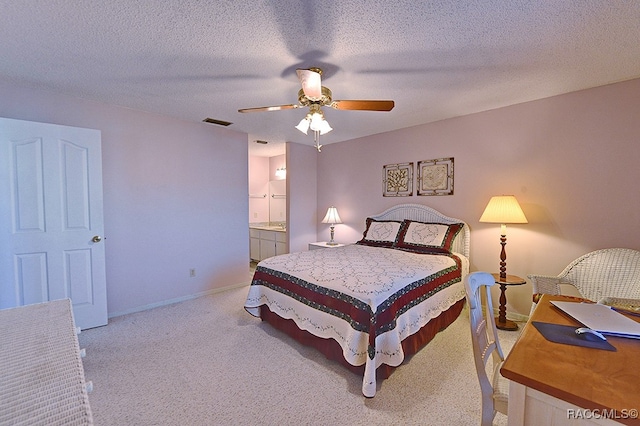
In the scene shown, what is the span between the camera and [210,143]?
387 cm

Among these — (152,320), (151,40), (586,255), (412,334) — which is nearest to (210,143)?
(151,40)

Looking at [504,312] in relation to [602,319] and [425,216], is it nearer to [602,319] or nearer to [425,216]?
[425,216]

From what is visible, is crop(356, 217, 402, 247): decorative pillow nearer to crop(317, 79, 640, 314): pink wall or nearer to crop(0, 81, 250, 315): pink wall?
crop(317, 79, 640, 314): pink wall

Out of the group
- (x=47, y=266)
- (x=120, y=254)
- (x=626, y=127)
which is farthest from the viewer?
(x=120, y=254)

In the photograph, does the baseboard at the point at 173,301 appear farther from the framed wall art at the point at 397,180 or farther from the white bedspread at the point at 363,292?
the framed wall art at the point at 397,180

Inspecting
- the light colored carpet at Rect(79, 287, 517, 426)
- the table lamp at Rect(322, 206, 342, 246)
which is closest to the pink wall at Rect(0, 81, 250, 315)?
the light colored carpet at Rect(79, 287, 517, 426)

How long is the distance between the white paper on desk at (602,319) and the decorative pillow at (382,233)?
2.28 m

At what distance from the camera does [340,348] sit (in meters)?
2.13

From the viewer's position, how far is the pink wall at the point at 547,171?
2404 mm

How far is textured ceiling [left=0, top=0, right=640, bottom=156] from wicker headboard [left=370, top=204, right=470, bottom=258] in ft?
4.65

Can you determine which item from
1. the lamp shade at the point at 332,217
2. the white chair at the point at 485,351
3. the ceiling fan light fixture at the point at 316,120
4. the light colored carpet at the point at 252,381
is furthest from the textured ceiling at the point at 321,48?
the light colored carpet at the point at 252,381

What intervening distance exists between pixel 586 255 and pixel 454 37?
7.52ft

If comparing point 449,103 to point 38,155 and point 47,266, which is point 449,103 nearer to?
point 38,155
